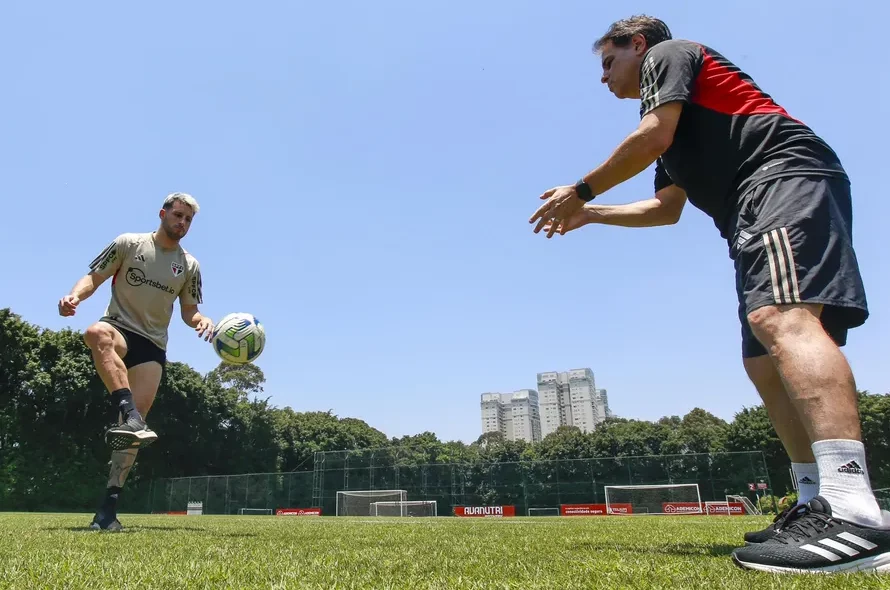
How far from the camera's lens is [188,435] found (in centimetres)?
4153

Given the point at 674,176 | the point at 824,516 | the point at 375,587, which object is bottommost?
the point at 375,587

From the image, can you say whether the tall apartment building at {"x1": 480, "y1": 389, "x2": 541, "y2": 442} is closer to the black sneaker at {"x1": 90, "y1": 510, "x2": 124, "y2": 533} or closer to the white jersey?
the white jersey

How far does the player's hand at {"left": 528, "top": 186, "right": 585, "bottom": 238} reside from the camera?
2725 millimetres

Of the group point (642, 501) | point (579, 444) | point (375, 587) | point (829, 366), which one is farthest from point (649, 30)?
point (579, 444)

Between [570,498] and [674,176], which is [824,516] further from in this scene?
[570,498]

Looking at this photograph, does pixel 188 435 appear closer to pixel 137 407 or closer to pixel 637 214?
pixel 137 407

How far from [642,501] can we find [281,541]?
32.2 meters

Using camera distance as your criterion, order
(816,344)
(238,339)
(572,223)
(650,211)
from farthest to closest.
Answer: (238,339) < (650,211) < (572,223) < (816,344)

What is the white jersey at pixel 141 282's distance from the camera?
5.07 metres

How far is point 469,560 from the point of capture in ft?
7.43

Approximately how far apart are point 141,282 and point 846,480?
517 centimetres

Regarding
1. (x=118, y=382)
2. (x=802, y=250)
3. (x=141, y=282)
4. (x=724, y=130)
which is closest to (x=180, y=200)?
(x=141, y=282)

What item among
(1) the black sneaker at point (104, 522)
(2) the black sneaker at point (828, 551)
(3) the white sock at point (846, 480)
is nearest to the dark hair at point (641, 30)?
(3) the white sock at point (846, 480)

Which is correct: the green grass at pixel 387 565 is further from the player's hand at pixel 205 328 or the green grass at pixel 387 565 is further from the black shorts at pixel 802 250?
the player's hand at pixel 205 328
